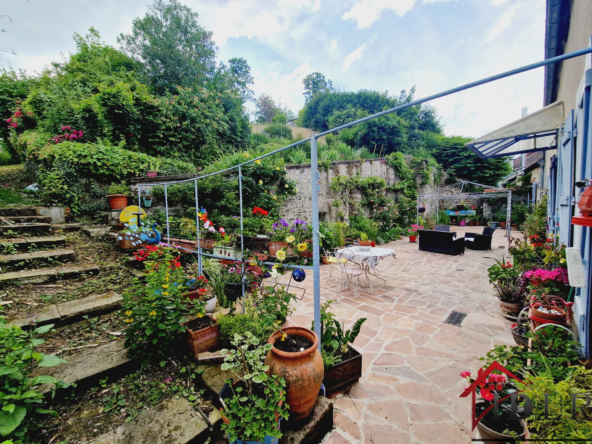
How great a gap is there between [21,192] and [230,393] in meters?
7.68

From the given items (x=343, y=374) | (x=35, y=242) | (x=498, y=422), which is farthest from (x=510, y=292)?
(x=35, y=242)

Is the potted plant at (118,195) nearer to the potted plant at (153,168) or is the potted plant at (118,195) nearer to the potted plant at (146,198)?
the potted plant at (146,198)

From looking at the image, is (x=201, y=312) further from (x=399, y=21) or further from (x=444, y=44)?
(x=399, y=21)

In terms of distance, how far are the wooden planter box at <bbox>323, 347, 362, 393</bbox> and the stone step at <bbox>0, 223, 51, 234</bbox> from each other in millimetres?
5093

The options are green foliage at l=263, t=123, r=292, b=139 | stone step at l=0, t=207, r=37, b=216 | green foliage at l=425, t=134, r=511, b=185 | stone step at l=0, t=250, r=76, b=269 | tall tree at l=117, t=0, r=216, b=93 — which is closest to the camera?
stone step at l=0, t=250, r=76, b=269

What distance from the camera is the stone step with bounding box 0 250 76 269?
305cm

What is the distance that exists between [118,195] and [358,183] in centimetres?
790

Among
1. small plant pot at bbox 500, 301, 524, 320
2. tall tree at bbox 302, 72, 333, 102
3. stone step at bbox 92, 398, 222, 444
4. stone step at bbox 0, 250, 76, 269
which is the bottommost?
small plant pot at bbox 500, 301, 524, 320

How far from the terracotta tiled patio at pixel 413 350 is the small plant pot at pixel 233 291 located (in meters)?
1.01

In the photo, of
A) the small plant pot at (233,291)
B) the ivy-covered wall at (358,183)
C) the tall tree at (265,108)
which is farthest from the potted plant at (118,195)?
the tall tree at (265,108)

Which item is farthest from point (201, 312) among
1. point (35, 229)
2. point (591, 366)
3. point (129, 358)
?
point (35, 229)

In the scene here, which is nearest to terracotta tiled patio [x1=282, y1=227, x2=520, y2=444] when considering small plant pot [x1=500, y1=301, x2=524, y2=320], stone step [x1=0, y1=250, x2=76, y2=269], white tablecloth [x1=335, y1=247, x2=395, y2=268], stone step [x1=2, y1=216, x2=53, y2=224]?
small plant pot [x1=500, y1=301, x2=524, y2=320]

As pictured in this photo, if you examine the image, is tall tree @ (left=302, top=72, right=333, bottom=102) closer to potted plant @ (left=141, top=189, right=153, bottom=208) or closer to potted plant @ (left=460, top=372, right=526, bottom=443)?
potted plant @ (left=141, top=189, right=153, bottom=208)

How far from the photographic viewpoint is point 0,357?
128cm
